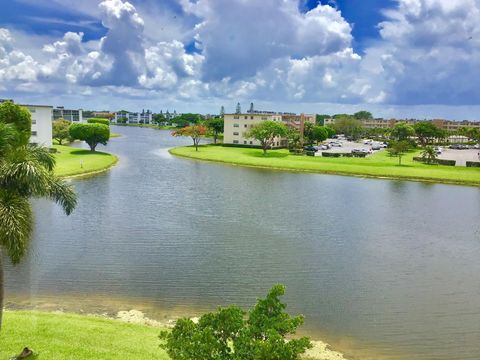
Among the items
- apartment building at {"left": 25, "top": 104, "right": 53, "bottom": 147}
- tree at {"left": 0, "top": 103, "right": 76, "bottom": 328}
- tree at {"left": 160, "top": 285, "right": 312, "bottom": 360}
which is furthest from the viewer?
apartment building at {"left": 25, "top": 104, "right": 53, "bottom": 147}

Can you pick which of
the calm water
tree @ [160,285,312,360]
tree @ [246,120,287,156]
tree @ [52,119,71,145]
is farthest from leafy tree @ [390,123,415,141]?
tree @ [160,285,312,360]

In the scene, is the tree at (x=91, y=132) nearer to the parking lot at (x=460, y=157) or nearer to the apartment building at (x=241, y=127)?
the apartment building at (x=241, y=127)

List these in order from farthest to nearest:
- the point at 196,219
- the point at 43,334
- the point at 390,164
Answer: the point at 390,164, the point at 196,219, the point at 43,334

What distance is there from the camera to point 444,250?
30.0m

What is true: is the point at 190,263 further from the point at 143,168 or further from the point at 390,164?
the point at 390,164

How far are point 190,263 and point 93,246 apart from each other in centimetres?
679

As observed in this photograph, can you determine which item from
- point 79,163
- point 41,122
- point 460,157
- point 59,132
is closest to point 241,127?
point 59,132

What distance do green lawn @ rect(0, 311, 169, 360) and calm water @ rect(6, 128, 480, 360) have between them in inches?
113

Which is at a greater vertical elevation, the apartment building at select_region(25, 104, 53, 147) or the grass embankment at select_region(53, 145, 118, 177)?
the apartment building at select_region(25, 104, 53, 147)

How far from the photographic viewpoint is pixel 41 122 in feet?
269

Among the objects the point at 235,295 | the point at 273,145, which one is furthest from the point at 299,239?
the point at 273,145

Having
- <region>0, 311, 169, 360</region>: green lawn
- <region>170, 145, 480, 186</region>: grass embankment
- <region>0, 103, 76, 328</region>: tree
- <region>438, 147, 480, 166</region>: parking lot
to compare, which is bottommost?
<region>0, 311, 169, 360</region>: green lawn

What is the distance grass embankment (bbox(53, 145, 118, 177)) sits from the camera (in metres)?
58.2

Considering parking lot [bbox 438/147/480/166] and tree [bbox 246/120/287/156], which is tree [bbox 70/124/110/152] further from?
parking lot [bbox 438/147/480/166]
